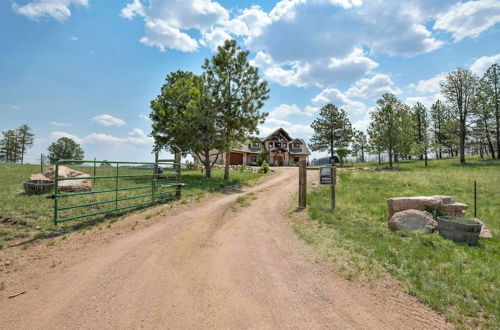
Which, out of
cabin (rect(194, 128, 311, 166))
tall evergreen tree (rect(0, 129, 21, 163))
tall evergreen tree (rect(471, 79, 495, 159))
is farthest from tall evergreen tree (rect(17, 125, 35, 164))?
tall evergreen tree (rect(471, 79, 495, 159))

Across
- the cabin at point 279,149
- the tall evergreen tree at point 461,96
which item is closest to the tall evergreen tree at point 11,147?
the cabin at point 279,149

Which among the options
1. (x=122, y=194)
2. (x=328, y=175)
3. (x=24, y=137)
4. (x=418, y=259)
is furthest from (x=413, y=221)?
(x=24, y=137)

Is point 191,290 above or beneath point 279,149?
beneath

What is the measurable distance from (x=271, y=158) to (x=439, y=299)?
45468 millimetres

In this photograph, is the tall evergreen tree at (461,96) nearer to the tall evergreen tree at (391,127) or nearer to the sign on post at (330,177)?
the tall evergreen tree at (391,127)

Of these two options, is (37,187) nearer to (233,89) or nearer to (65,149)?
(233,89)

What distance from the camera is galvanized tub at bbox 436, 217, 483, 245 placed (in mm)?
7004

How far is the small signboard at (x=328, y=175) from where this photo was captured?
10289 mm

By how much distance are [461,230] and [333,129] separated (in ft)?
154

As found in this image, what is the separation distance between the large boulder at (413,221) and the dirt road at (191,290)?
382cm

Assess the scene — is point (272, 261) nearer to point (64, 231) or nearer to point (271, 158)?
point (64, 231)

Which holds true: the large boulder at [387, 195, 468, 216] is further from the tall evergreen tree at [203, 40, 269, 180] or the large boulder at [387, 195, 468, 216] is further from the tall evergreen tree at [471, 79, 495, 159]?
the tall evergreen tree at [471, 79, 495, 159]

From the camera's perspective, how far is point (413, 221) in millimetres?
8055

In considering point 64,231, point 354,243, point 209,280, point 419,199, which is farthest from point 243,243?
point 419,199
